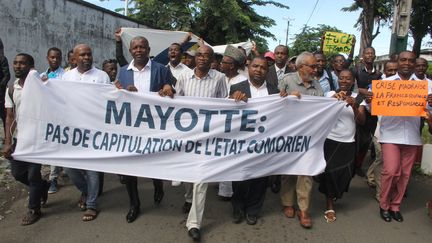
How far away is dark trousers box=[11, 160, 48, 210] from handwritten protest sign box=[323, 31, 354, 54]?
19.7 feet

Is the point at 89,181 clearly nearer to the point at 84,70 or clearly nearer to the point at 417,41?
the point at 84,70

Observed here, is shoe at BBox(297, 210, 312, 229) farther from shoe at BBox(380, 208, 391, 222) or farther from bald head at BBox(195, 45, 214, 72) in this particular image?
bald head at BBox(195, 45, 214, 72)

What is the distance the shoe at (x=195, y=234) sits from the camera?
391cm

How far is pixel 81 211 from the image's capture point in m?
4.57

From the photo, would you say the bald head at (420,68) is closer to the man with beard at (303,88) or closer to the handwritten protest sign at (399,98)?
the handwritten protest sign at (399,98)

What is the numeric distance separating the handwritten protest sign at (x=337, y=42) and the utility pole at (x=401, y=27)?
1432 millimetres

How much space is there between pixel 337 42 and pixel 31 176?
20.2 ft

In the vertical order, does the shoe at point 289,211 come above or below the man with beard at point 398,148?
below

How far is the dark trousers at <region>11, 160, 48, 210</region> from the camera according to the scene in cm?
422

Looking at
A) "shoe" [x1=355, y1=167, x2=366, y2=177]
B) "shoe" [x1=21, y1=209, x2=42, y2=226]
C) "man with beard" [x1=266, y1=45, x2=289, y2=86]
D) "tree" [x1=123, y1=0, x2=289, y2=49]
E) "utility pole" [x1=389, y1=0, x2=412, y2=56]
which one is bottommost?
"shoe" [x1=21, y1=209, x2=42, y2=226]

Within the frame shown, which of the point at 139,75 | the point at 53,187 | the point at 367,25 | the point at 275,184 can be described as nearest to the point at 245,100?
the point at 139,75

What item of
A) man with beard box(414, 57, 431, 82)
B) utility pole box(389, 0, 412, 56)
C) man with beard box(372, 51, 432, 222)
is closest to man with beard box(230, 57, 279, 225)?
man with beard box(372, 51, 432, 222)

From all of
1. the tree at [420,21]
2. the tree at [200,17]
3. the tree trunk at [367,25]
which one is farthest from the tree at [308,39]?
the tree trunk at [367,25]

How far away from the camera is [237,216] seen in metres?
4.40
